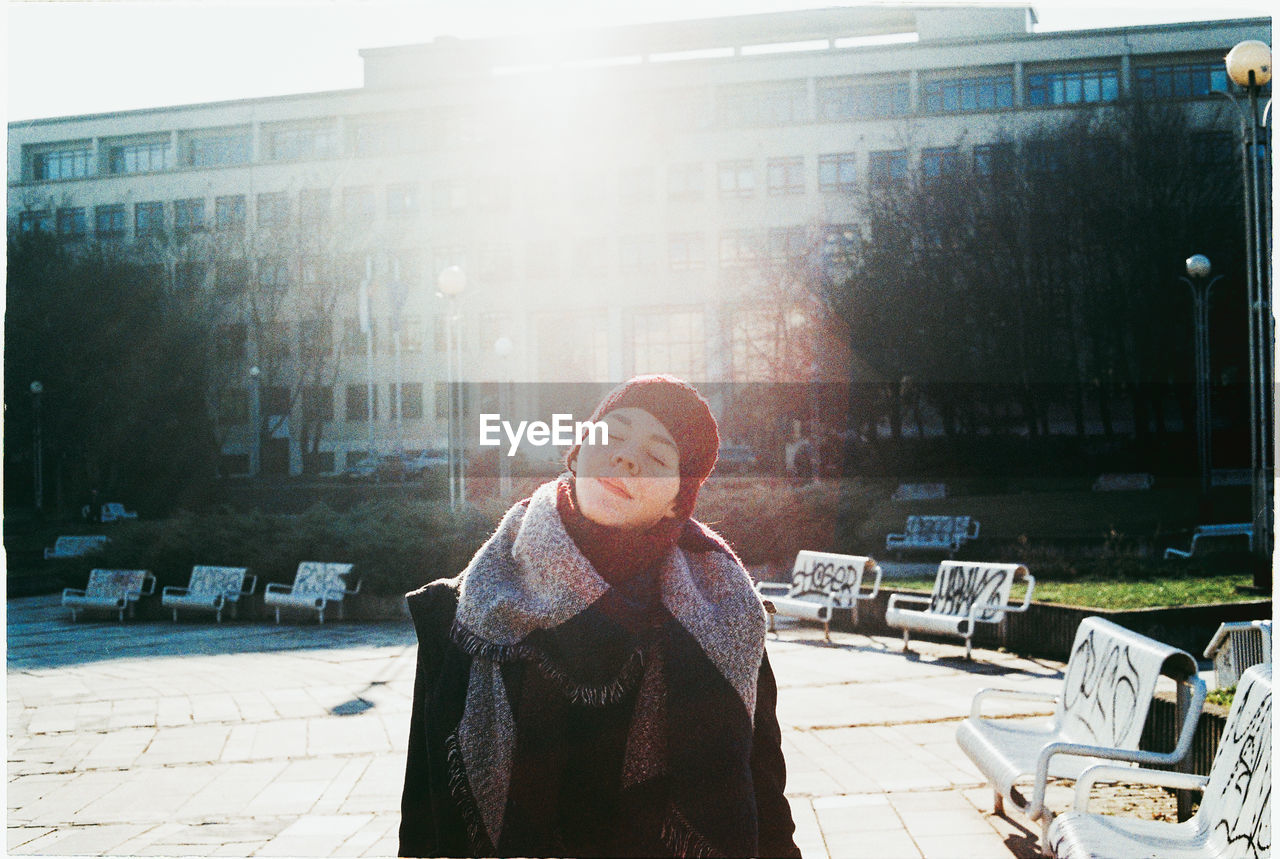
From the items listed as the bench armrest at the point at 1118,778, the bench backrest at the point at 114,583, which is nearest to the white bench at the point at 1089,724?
the bench armrest at the point at 1118,778

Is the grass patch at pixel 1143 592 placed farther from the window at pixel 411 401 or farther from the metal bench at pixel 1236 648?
the window at pixel 411 401

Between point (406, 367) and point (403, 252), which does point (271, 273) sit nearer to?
point (403, 252)

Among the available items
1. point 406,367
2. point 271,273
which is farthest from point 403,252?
point 406,367

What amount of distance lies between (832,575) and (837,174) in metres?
11.0

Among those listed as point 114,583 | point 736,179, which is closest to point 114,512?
point 114,583

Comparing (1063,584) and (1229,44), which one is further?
(1063,584)

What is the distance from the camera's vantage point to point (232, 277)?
369 inches

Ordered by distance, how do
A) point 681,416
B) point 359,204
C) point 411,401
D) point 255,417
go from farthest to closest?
1. point 255,417
2. point 359,204
3. point 411,401
4. point 681,416

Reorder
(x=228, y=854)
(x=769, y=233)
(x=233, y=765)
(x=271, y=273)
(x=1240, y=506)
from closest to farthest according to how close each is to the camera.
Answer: (x=228, y=854)
(x=233, y=765)
(x=271, y=273)
(x=1240, y=506)
(x=769, y=233)

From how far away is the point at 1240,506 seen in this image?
15.4 meters

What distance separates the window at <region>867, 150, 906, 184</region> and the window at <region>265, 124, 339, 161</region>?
37.0 ft

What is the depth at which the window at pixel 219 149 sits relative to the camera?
5.09m

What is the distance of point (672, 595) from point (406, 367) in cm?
671

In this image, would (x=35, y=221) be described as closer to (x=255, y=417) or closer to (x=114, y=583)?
(x=255, y=417)
